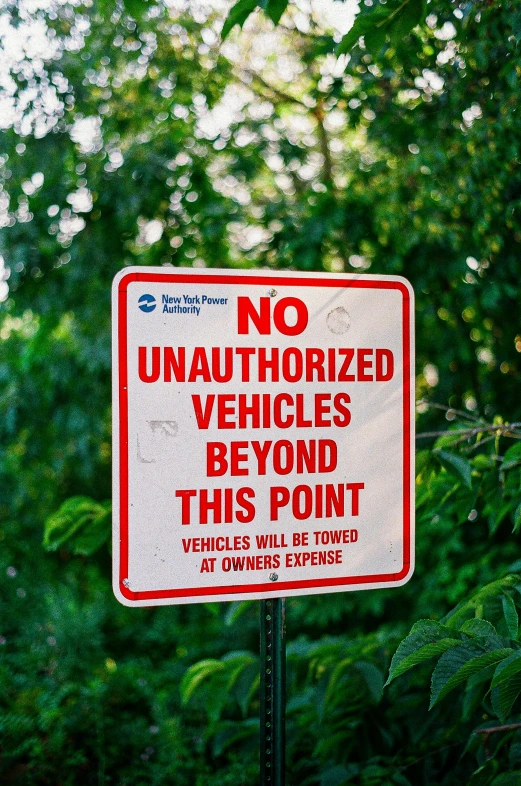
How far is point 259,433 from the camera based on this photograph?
1.47 metres

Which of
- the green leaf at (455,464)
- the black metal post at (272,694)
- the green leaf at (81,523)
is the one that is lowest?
the black metal post at (272,694)

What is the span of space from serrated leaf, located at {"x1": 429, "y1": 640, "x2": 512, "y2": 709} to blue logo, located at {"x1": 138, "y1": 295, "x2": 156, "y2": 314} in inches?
30.3

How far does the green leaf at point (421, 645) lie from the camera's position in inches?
51.4

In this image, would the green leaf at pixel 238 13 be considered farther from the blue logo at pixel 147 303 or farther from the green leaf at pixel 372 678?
the green leaf at pixel 372 678

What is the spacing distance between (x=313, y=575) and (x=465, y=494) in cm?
69

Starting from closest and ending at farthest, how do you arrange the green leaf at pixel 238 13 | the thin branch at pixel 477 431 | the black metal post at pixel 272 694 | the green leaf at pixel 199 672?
the black metal post at pixel 272 694 < the green leaf at pixel 238 13 < the thin branch at pixel 477 431 < the green leaf at pixel 199 672

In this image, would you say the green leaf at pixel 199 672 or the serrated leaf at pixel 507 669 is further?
the green leaf at pixel 199 672

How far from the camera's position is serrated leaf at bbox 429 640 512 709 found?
1.28 m

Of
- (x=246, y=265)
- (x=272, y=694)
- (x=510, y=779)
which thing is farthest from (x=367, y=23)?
(x=246, y=265)

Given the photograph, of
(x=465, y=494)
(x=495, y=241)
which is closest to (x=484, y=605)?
(x=465, y=494)

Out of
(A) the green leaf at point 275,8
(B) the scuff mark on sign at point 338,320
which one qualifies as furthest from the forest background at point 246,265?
(B) the scuff mark on sign at point 338,320

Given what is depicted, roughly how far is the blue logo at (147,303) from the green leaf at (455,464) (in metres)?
0.78

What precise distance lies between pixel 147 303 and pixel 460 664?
0.81 meters

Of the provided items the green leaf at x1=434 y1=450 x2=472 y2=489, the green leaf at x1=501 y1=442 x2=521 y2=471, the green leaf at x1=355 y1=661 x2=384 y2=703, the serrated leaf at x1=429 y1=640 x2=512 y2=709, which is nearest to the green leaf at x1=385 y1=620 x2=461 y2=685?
the serrated leaf at x1=429 y1=640 x2=512 y2=709
